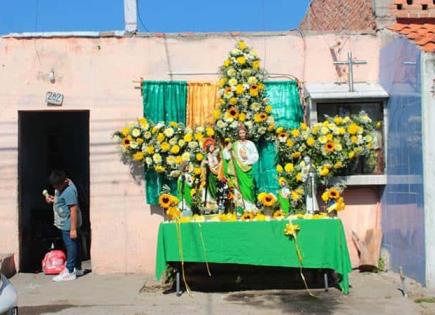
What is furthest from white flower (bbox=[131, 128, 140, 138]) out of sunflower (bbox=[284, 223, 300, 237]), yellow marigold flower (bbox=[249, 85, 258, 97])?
sunflower (bbox=[284, 223, 300, 237])

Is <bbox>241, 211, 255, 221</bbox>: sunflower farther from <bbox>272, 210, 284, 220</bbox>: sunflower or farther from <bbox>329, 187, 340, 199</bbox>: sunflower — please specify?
<bbox>329, 187, 340, 199</bbox>: sunflower

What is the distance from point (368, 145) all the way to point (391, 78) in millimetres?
1015

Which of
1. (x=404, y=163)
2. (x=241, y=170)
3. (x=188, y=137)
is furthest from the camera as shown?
(x=188, y=137)

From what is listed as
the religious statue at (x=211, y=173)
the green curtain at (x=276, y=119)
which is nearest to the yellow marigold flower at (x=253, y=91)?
the green curtain at (x=276, y=119)

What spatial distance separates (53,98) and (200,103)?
2.21 m

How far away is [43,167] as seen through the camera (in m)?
12.9

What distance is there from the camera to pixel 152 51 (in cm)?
976

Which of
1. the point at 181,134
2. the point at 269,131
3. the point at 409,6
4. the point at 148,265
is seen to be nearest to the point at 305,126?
the point at 269,131

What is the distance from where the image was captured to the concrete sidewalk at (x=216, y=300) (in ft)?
23.7

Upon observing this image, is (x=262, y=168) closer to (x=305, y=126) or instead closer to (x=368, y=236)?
(x=305, y=126)

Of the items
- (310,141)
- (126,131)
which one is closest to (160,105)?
(126,131)

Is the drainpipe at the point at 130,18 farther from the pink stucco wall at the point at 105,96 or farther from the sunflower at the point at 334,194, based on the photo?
the sunflower at the point at 334,194

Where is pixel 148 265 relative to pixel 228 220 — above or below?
below

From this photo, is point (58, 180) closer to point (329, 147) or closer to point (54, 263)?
point (54, 263)
